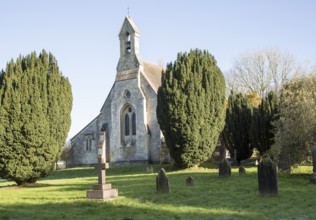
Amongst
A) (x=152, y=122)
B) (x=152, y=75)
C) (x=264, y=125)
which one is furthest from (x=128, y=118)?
(x=264, y=125)

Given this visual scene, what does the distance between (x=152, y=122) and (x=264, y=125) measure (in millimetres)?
10790

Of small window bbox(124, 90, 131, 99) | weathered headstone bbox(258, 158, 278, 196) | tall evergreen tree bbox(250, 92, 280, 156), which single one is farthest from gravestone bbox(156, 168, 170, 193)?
small window bbox(124, 90, 131, 99)

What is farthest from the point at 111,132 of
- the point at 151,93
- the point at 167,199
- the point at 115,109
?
the point at 167,199

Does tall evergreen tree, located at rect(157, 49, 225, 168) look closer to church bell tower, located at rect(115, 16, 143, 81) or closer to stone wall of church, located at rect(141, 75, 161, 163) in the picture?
stone wall of church, located at rect(141, 75, 161, 163)

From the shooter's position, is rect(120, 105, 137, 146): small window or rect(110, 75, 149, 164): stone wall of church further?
rect(120, 105, 137, 146): small window

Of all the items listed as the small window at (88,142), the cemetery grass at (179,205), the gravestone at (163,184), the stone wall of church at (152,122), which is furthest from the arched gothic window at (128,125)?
the gravestone at (163,184)

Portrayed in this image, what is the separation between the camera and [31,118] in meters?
17.9

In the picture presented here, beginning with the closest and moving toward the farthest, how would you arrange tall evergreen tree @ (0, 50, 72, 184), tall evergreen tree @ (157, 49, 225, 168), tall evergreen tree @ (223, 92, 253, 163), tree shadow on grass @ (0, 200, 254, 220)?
tree shadow on grass @ (0, 200, 254, 220) → tall evergreen tree @ (0, 50, 72, 184) → tall evergreen tree @ (157, 49, 225, 168) → tall evergreen tree @ (223, 92, 253, 163)

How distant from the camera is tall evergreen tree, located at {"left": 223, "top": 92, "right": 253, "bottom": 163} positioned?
31.6 m

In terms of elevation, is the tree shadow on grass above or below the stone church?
below

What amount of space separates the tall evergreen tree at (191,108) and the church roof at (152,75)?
9928mm

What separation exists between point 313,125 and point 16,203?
1295 cm

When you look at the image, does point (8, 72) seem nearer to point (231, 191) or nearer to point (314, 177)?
point (231, 191)

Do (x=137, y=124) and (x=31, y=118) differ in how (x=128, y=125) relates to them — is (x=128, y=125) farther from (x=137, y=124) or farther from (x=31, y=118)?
(x=31, y=118)
